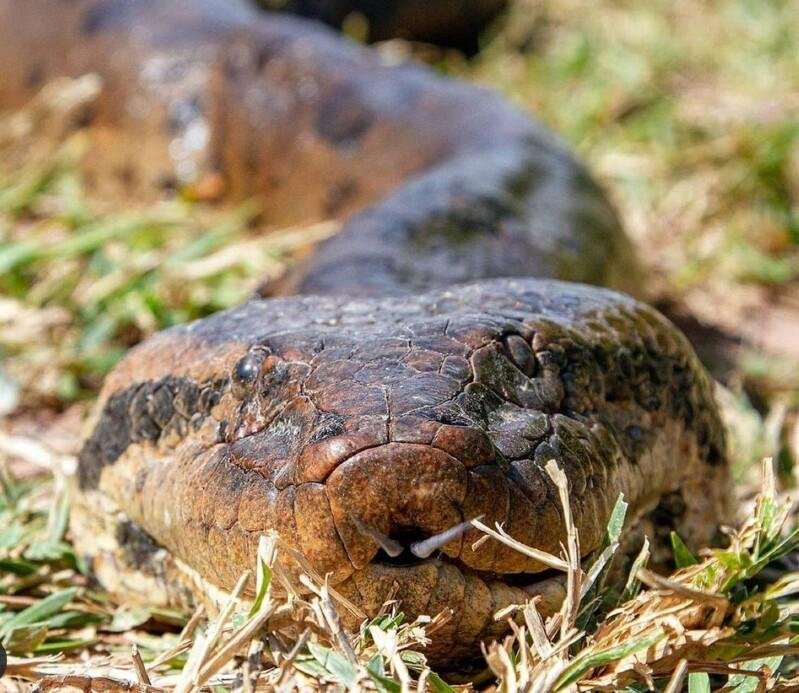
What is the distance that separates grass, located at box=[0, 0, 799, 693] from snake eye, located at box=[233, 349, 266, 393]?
17.4 inches

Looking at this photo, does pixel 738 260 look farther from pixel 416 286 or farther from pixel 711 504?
pixel 711 504

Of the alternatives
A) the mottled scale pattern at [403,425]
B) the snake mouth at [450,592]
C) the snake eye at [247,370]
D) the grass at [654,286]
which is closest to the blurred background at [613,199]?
the grass at [654,286]

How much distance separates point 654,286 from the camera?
6172 mm

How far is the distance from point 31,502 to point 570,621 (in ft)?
5.65

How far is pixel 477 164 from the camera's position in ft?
17.0

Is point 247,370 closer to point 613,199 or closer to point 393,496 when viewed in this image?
point 393,496

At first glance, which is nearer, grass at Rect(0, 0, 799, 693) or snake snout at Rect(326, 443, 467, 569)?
snake snout at Rect(326, 443, 467, 569)

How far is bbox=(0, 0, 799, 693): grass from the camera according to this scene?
7.72 ft

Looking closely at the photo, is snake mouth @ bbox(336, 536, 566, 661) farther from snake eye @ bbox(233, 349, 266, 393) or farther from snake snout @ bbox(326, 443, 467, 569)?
snake eye @ bbox(233, 349, 266, 393)

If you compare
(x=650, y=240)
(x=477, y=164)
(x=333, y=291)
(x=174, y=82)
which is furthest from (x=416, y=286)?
(x=174, y=82)

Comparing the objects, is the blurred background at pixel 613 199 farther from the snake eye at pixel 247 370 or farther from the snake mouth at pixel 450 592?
the snake eye at pixel 247 370

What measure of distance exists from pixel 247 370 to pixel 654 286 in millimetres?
3829

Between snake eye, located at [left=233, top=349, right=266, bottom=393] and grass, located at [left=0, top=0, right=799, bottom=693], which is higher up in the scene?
snake eye, located at [left=233, top=349, right=266, bottom=393]

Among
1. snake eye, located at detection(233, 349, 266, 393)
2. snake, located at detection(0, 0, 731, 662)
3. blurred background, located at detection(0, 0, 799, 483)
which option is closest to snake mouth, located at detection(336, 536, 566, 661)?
snake, located at detection(0, 0, 731, 662)
